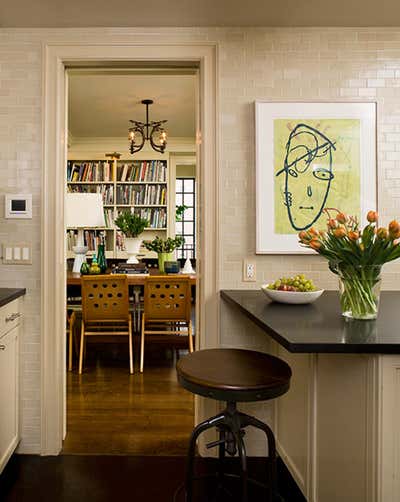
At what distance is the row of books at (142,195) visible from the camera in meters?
6.67

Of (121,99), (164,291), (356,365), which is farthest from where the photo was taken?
(121,99)

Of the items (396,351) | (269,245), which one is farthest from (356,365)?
(269,245)

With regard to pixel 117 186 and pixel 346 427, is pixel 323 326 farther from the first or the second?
pixel 117 186

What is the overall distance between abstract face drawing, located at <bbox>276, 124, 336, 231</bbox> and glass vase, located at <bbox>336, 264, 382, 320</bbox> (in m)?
0.87

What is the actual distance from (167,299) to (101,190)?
316 centimetres

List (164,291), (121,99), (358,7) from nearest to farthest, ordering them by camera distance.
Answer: (358,7)
(164,291)
(121,99)

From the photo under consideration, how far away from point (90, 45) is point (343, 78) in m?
1.43

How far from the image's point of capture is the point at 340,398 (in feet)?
5.07

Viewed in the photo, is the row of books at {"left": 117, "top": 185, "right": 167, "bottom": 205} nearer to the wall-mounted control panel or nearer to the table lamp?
the table lamp

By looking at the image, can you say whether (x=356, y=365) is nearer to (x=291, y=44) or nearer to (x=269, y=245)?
(x=269, y=245)

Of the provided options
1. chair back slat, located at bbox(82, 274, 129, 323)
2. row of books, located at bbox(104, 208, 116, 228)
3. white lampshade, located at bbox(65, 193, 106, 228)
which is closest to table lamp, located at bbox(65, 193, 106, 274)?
white lampshade, located at bbox(65, 193, 106, 228)

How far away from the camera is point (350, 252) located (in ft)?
5.38

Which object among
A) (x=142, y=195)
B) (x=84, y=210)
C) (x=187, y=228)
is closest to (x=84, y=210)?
(x=84, y=210)

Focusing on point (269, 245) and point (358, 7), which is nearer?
point (358, 7)
